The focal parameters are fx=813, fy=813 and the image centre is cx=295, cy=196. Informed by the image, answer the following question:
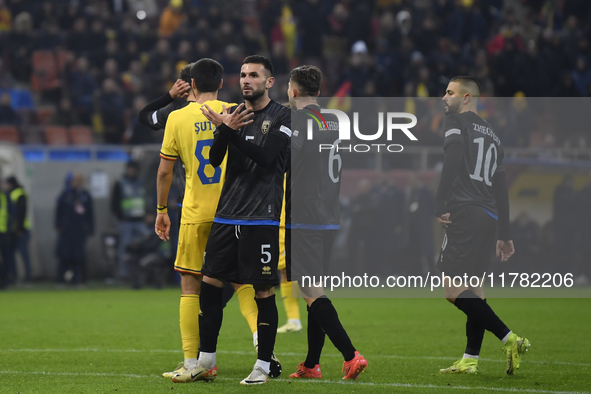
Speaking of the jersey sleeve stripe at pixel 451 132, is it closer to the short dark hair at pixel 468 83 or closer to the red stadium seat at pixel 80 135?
the short dark hair at pixel 468 83

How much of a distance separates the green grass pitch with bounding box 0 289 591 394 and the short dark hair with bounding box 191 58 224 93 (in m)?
2.16

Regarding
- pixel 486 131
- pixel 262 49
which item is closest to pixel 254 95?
pixel 486 131

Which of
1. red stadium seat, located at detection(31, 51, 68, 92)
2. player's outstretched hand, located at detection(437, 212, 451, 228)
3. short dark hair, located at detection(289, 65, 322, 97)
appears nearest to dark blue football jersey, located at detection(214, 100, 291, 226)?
short dark hair, located at detection(289, 65, 322, 97)

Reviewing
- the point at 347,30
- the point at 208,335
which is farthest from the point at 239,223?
the point at 347,30

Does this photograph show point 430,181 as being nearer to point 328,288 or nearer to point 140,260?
point 328,288

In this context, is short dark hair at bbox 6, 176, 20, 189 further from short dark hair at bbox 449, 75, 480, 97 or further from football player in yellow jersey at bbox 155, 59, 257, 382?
short dark hair at bbox 449, 75, 480, 97

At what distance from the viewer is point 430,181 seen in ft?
30.6

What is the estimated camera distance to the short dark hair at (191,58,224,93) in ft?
19.9

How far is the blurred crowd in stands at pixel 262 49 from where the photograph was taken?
719 inches

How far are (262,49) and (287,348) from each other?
14029mm

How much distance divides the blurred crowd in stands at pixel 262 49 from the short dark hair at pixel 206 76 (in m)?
11.2

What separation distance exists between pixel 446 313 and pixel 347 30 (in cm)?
1196

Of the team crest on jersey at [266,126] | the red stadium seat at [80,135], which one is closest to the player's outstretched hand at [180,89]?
the team crest on jersey at [266,126]

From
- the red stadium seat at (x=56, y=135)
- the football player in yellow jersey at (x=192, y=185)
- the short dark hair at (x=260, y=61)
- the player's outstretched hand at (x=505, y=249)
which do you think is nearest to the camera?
the short dark hair at (x=260, y=61)
